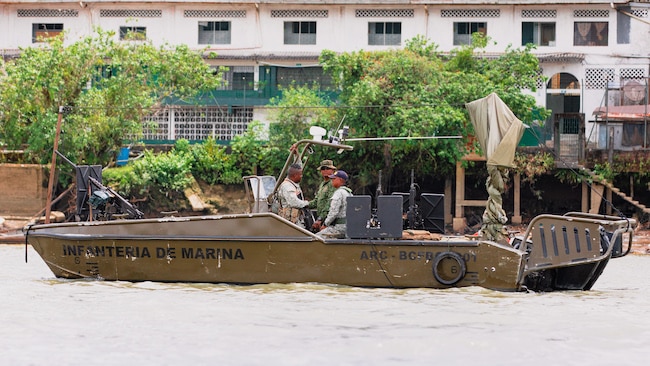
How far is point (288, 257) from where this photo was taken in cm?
1410

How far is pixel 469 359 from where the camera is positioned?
1020cm

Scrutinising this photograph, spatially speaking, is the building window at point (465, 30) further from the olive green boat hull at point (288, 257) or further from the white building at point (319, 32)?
the olive green boat hull at point (288, 257)

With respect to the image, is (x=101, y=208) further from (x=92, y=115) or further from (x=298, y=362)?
(x=92, y=115)

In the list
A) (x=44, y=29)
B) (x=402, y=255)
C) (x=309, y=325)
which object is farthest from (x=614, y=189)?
(x=44, y=29)

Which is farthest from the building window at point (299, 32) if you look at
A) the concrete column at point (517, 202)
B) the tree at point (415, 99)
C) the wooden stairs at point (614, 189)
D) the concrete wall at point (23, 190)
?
the wooden stairs at point (614, 189)

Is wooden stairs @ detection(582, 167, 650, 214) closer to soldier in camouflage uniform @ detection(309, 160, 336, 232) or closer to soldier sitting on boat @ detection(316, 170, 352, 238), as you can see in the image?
soldier in camouflage uniform @ detection(309, 160, 336, 232)

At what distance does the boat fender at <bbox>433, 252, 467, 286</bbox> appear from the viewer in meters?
13.9

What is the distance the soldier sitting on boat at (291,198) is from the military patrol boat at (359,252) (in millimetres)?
423

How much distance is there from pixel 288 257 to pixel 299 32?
2199 cm

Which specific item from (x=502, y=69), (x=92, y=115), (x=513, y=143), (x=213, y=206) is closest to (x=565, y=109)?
(x=502, y=69)

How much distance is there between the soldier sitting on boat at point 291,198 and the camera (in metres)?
14.4

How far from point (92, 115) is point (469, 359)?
1898cm

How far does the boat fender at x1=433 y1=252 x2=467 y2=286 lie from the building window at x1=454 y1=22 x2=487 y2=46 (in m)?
21.7

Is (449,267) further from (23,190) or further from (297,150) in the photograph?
(23,190)
